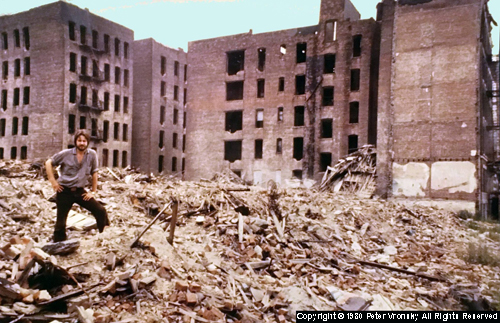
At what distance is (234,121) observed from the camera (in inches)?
1448

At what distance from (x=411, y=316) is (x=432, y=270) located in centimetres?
400

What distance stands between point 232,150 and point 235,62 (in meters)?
8.18

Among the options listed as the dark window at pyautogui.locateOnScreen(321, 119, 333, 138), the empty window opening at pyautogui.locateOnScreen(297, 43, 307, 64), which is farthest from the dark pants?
the empty window opening at pyautogui.locateOnScreen(297, 43, 307, 64)

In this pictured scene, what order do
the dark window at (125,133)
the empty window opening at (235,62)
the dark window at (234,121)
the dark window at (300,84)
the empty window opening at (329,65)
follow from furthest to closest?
the dark window at (125,133) → the dark window at (234,121) → the empty window opening at (235,62) → the dark window at (300,84) → the empty window opening at (329,65)

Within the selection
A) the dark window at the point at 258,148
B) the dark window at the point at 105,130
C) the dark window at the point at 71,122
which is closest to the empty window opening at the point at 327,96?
the dark window at the point at 258,148

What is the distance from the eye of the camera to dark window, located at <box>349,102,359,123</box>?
32.0 metres

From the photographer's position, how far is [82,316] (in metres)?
5.52

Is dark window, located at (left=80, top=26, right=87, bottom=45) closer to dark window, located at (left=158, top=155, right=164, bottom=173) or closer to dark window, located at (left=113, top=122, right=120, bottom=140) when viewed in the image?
dark window, located at (left=113, top=122, right=120, bottom=140)

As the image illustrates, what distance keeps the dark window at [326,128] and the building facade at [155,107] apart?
1815 cm

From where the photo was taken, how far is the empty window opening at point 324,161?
32250mm

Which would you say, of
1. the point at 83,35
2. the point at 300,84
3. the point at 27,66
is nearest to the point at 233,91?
the point at 300,84

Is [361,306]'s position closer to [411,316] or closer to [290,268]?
[411,316]

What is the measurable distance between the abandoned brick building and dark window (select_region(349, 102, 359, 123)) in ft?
78.5

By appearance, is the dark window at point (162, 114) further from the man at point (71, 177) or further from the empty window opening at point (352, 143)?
the man at point (71, 177)
